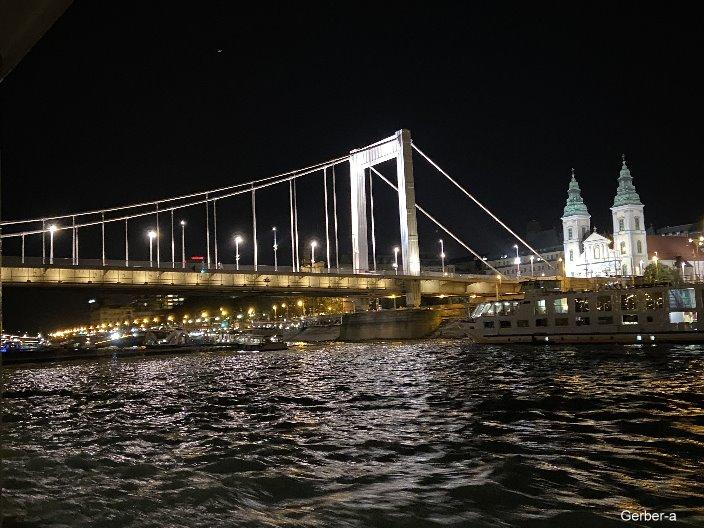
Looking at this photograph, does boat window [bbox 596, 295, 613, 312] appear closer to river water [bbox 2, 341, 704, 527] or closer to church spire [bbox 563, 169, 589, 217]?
river water [bbox 2, 341, 704, 527]

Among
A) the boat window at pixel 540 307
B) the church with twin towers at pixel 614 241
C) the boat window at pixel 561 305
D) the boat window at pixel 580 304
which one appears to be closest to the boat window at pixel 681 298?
the boat window at pixel 580 304

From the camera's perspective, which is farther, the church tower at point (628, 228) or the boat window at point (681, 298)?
the church tower at point (628, 228)

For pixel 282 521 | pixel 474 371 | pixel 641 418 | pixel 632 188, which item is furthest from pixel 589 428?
pixel 632 188

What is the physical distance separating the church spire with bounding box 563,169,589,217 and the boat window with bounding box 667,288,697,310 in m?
107

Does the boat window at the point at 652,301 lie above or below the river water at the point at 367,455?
above

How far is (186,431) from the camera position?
44.3 ft

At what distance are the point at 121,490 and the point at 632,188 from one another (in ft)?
475

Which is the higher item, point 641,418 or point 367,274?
point 367,274

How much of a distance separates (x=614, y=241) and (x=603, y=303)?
97.2 metres

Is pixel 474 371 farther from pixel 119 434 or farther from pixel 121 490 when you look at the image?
pixel 121 490

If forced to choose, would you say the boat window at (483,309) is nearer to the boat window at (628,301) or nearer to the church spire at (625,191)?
the boat window at (628,301)

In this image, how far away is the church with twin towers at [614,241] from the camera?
131 metres

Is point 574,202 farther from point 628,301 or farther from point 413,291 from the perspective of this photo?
point 628,301

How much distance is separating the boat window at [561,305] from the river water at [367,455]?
27533 millimetres
